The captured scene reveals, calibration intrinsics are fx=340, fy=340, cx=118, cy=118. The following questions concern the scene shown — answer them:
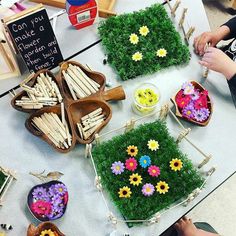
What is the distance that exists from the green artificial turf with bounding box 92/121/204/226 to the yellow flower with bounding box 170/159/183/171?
0.4 inches

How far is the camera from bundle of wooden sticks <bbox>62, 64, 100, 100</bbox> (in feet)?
3.76

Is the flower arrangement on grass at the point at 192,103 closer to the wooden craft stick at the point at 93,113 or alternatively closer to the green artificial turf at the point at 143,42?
the green artificial turf at the point at 143,42

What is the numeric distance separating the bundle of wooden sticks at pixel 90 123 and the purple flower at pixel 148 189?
24 cm

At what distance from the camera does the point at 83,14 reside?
4.17 ft

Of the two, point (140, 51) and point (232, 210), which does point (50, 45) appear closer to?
point (140, 51)

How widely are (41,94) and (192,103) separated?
51 centimetres

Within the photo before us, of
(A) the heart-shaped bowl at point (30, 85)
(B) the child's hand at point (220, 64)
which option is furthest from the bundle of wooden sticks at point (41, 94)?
(B) the child's hand at point (220, 64)

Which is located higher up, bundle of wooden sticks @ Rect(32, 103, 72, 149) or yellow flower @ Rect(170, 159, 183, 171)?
bundle of wooden sticks @ Rect(32, 103, 72, 149)

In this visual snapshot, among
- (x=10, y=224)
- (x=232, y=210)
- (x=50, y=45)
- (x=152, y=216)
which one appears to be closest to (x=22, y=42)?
(x=50, y=45)

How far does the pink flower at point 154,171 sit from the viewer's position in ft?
3.50

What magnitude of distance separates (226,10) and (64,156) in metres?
1.77

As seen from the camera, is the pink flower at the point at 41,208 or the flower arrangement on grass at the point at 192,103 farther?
the flower arrangement on grass at the point at 192,103

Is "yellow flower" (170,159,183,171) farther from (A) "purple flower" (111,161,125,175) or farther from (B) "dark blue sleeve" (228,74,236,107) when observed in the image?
(B) "dark blue sleeve" (228,74,236,107)

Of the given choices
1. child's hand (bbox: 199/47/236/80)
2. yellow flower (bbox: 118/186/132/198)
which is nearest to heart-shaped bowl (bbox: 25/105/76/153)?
yellow flower (bbox: 118/186/132/198)
